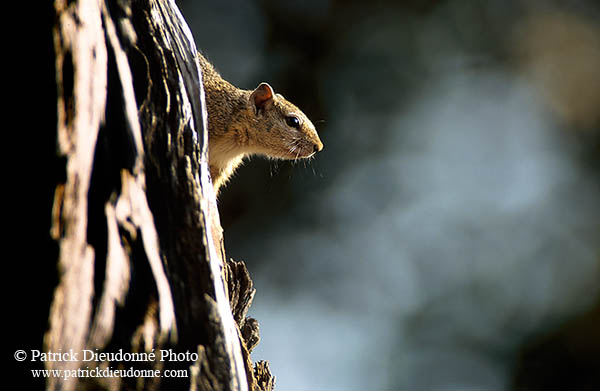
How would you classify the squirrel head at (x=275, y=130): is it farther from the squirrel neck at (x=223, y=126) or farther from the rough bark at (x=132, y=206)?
the rough bark at (x=132, y=206)

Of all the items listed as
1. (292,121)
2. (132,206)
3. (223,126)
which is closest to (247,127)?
(223,126)

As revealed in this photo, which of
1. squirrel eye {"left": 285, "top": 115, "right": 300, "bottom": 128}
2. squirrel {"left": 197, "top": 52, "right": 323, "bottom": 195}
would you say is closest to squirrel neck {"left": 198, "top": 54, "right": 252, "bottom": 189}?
squirrel {"left": 197, "top": 52, "right": 323, "bottom": 195}

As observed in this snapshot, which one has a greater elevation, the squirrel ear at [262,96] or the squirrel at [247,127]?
the squirrel ear at [262,96]

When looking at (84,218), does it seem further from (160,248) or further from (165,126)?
(165,126)

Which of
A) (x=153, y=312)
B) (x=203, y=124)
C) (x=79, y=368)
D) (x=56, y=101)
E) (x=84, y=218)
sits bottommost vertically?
(x=79, y=368)

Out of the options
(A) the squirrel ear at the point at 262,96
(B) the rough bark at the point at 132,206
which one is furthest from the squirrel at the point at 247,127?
(B) the rough bark at the point at 132,206

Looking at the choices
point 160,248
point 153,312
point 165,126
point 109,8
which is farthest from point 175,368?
point 109,8

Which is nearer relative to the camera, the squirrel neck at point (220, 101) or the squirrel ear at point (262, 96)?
the squirrel neck at point (220, 101)

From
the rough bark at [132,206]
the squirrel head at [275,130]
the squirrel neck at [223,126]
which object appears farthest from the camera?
the squirrel head at [275,130]

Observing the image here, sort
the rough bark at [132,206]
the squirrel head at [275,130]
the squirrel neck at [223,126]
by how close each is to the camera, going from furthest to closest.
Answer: the squirrel head at [275,130], the squirrel neck at [223,126], the rough bark at [132,206]
